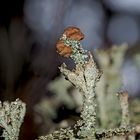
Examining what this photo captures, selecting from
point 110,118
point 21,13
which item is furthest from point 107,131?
point 21,13

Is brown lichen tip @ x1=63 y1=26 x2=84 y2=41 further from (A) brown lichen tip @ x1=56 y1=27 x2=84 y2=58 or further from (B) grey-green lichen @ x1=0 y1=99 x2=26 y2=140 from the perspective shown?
(B) grey-green lichen @ x1=0 y1=99 x2=26 y2=140

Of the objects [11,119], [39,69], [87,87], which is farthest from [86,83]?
[39,69]

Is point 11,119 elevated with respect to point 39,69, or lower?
lower

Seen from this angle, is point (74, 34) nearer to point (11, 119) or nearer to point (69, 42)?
point (69, 42)

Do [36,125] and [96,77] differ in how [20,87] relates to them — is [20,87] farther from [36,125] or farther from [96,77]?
[96,77]

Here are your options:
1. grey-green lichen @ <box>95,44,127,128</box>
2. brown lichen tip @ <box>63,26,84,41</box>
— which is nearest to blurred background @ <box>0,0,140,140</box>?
grey-green lichen @ <box>95,44,127,128</box>

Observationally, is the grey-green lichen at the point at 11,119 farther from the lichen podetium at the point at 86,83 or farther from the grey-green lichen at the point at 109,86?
the grey-green lichen at the point at 109,86
